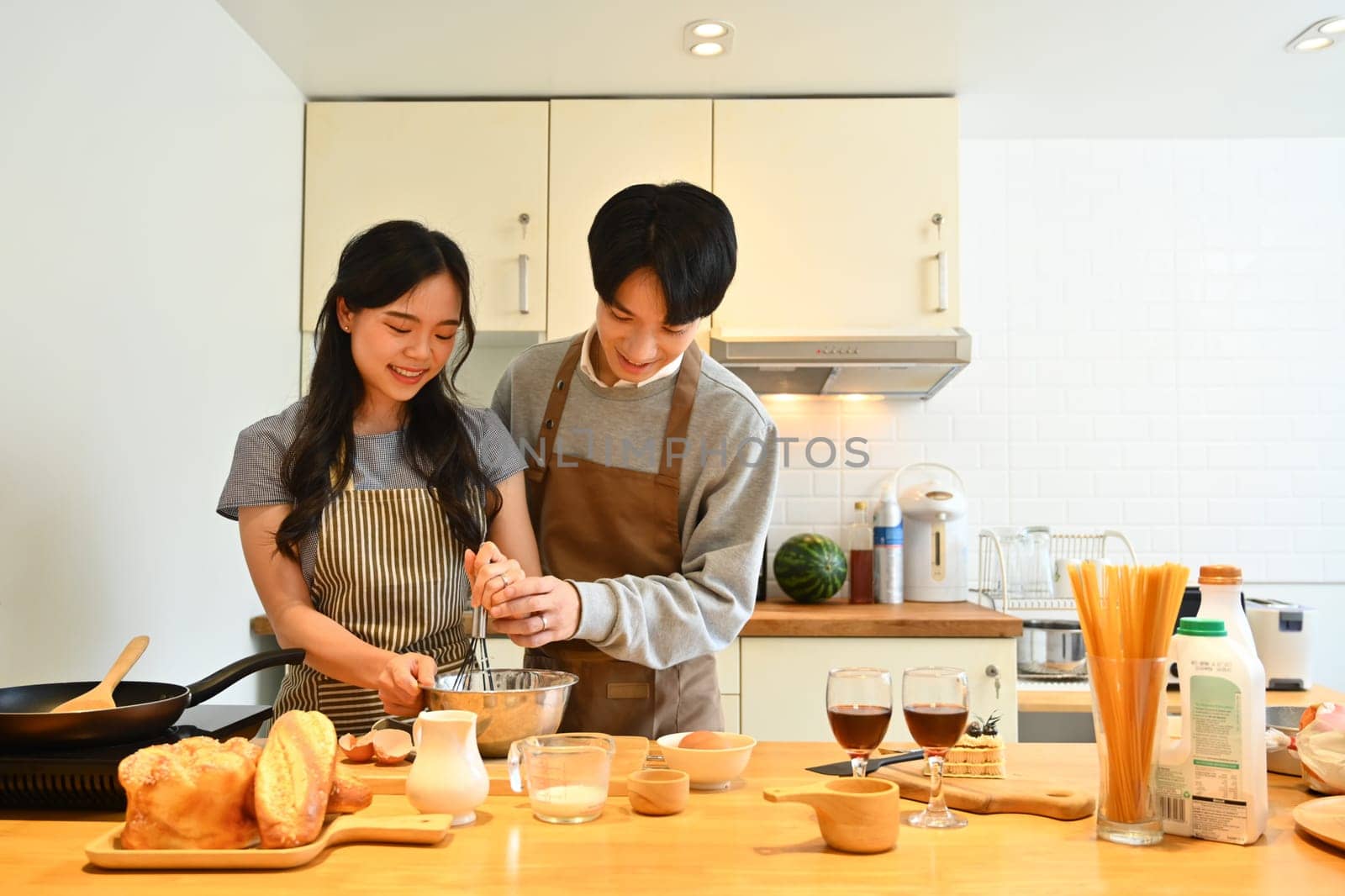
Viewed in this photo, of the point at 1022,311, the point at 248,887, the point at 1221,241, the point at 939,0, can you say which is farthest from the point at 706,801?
the point at 1221,241

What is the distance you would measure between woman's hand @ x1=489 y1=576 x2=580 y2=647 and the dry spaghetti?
0.73 meters

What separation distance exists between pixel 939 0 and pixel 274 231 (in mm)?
2025

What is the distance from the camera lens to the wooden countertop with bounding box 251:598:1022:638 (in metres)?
3.13

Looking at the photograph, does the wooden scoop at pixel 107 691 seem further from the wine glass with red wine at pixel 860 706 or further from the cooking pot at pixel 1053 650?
the cooking pot at pixel 1053 650

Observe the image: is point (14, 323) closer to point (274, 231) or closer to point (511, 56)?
point (274, 231)

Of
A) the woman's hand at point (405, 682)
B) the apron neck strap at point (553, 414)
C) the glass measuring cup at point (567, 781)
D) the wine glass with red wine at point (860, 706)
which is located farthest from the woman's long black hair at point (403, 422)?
the wine glass with red wine at point (860, 706)

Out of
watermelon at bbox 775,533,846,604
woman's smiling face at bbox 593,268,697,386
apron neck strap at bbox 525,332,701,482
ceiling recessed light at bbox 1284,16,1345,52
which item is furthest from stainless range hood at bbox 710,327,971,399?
woman's smiling face at bbox 593,268,697,386

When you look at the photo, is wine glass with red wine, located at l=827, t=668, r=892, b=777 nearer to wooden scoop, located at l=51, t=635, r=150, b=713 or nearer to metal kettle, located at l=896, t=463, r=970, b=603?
wooden scoop, located at l=51, t=635, r=150, b=713

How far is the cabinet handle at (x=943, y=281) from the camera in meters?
3.53

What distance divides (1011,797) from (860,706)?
9.2 inches

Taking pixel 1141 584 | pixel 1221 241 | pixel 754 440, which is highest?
pixel 1221 241

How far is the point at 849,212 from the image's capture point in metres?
3.58

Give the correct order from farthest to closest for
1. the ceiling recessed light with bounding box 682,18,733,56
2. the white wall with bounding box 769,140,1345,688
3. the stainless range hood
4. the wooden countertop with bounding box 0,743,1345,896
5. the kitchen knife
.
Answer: the white wall with bounding box 769,140,1345,688 < the stainless range hood < the ceiling recessed light with bounding box 682,18,733,56 < the kitchen knife < the wooden countertop with bounding box 0,743,1345,896

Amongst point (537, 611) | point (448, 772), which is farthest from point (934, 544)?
point (448, 772)
